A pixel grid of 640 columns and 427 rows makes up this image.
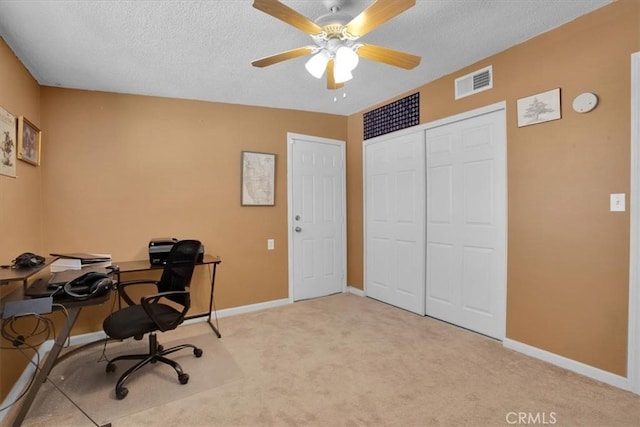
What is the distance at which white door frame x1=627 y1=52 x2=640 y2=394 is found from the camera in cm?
191

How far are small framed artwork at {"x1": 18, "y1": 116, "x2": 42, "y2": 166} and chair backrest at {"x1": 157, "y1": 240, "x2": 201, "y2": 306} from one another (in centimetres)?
134

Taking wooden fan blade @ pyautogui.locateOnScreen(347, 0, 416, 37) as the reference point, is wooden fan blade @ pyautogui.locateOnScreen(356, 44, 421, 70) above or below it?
below

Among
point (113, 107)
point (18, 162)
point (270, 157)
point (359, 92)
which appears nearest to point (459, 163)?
point (359, 92)

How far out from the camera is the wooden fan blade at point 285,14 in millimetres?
1505

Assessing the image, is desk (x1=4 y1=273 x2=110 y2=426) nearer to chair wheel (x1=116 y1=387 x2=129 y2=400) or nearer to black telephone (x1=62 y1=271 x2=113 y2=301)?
black telephone (x1=62 y1=271 x2=113 y2=301)

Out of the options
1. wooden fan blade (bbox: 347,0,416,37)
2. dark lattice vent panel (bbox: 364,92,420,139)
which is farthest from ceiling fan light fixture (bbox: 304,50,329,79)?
dark lattice vent panel (bbox: 364,92,420,139)

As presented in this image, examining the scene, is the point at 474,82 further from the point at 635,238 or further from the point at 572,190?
the point at 635,238

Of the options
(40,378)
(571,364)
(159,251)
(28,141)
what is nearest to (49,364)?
(40,378)

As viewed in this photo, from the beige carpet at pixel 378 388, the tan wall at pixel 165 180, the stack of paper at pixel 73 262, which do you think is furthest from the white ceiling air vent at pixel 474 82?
the stack of paper at pixel 73 262

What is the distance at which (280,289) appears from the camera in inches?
151

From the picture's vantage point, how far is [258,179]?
370 centimetres

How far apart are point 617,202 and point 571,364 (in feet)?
3.86

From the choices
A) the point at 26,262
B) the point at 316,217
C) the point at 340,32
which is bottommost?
the point at 26,262

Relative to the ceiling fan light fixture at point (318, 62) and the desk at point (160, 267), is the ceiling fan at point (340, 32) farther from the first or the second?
the desk at point (160, 267)
